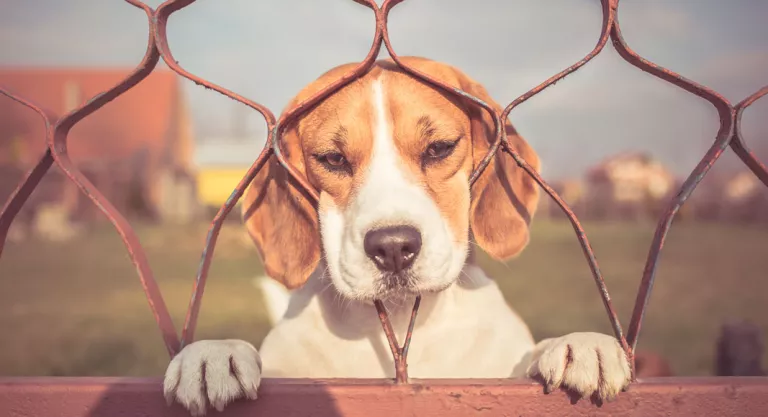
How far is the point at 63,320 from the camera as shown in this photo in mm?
7656

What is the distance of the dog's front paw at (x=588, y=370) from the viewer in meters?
1.54

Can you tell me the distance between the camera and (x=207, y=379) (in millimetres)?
1615

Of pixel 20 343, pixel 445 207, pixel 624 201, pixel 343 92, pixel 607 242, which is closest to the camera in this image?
pixel 445 207

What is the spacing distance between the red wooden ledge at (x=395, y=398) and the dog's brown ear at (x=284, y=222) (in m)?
1.12

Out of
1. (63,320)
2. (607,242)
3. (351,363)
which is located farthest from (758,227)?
(351,363)

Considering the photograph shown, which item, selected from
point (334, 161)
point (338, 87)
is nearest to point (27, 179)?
point (338, 87)

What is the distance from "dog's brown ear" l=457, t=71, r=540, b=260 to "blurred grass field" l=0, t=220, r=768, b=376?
1950 millimetres

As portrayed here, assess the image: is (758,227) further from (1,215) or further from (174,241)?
(1,215)

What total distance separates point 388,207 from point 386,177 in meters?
0.23

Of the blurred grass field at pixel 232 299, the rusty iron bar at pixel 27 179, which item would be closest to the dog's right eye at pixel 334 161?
Result: the rusty iron bar at pixel 27 179

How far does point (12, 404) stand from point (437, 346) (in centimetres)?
152

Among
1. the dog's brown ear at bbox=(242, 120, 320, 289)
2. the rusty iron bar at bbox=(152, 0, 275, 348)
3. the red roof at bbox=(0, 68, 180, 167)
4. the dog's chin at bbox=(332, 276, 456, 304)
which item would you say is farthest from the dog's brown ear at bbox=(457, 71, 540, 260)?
the red roof at bbox=(0, 68, 180, 167)

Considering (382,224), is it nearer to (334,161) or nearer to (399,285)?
(399,285)

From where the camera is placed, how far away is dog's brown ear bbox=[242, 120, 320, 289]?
8.49 feet
